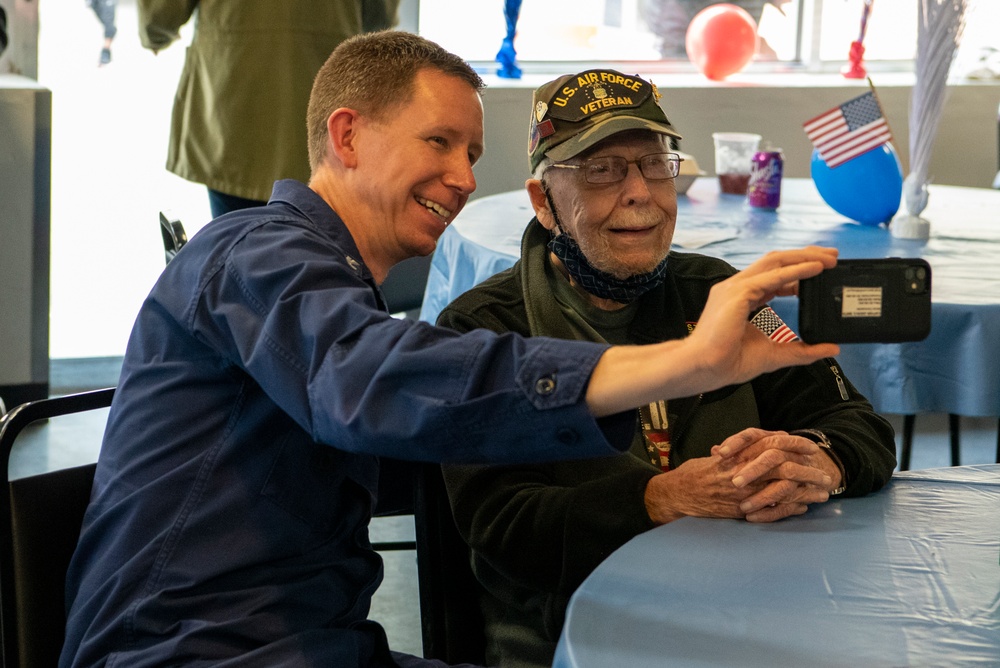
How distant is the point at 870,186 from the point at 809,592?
2.05m

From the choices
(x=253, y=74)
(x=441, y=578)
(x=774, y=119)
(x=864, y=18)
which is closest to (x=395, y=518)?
(x=253, y=74)

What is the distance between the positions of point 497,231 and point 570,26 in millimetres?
2403

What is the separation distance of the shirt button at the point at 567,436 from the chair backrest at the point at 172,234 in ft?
5.13

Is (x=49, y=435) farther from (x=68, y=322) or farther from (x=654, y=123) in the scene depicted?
(x=654, y=123)

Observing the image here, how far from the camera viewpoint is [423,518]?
60.9 inches

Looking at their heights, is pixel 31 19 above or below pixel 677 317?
above

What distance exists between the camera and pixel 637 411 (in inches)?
52.7

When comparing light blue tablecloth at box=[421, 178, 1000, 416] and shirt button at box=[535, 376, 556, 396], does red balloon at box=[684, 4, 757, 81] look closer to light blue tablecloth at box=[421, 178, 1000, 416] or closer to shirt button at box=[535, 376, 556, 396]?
light blue tablecloth at box=[421, 178, 1000, 416]

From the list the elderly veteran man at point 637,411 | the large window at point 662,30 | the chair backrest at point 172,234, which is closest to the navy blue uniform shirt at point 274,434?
the elderly veteran man at point 637,411

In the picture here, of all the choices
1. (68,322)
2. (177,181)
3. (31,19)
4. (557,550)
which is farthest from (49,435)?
(557,550)

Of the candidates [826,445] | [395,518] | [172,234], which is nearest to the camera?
[826,445]

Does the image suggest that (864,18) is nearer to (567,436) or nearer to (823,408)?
(823,408)

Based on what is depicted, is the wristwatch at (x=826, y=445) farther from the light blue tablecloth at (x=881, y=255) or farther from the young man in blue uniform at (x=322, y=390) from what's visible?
the light blue tablecloth at (x=881, y=255)

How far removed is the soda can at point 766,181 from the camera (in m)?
3.19
